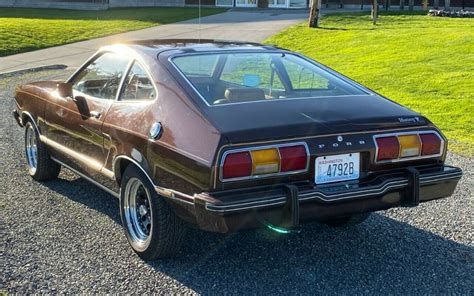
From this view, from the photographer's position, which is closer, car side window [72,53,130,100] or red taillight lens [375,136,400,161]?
red taillight lens [375,136,400,161]

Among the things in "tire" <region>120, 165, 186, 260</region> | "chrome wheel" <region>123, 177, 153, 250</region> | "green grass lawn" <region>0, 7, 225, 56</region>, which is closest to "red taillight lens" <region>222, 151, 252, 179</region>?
"tire" <region>120, 165, 186, 260</region>

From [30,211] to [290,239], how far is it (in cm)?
222

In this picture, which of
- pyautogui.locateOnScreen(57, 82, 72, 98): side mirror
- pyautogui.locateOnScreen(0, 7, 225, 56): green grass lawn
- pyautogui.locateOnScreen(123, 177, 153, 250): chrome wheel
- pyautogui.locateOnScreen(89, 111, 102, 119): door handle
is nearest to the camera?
pyautogui.locateOnScreen(123, 177, 153, 250): chrome wheel

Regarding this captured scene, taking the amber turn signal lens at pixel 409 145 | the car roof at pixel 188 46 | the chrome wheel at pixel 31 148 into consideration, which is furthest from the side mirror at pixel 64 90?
the amber turn signal lens at pixel 409 145

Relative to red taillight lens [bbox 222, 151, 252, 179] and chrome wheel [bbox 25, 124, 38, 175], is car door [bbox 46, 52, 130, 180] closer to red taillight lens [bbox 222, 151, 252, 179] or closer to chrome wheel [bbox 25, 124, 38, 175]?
chrome wheel [bbox 25, 124, 38, 175]

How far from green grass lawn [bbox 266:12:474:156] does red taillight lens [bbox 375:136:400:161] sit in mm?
3859

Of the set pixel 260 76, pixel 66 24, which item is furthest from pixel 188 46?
pixel 66 24

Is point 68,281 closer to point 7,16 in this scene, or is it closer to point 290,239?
point 290,239

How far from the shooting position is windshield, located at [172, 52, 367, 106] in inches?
170

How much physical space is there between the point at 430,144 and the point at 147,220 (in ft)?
6.47

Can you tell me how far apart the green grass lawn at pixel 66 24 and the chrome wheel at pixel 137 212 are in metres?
16.8

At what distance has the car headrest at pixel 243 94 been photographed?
4094 mm

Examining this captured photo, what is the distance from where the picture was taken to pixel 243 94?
415cm

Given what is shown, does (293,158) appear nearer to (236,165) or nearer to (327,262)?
(236,165)
